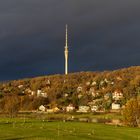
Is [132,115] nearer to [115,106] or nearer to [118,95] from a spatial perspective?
[115,106]

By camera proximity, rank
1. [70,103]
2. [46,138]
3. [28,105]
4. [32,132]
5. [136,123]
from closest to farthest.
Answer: [46,138], [32,132], [136,123], [28,105], [70,103]

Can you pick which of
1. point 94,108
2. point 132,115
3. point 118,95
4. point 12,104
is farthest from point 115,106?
point 132,115

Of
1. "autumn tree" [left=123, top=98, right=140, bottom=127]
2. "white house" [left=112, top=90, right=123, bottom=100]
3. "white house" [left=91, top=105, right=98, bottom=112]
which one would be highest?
"white house" [left=112, top=90, right=123, bottom=100]

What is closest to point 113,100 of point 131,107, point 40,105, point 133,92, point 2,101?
point 133,92

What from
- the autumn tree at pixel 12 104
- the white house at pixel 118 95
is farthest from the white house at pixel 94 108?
the autumn tree at pixel 12 104

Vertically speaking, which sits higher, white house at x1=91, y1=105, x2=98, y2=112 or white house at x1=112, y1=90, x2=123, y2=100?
white house at x1=112, y1=90, x2=123, y2=100

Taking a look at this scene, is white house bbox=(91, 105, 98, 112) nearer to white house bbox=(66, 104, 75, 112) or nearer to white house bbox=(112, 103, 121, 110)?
white house bbox=(112, 103, 121, 110)

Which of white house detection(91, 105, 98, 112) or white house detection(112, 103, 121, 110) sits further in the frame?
white house detection(91, 105, 98, 112)

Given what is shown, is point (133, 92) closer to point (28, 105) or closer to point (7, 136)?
point (28, 105)

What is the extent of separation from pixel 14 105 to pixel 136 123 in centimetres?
7424

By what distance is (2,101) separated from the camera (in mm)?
176125

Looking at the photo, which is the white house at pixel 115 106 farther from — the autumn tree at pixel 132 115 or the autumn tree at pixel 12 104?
the autumn tree at pixel 132 115

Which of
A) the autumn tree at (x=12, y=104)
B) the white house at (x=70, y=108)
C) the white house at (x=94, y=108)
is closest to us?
the autumn tree at (x=12, y=104)

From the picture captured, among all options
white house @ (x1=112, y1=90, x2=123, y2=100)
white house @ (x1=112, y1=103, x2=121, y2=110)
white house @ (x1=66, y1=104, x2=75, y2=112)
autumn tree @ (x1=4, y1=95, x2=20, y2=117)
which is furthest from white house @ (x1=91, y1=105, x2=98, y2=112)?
autumn tree @ (x1=4, y1=95, x2=20, y2=117)
